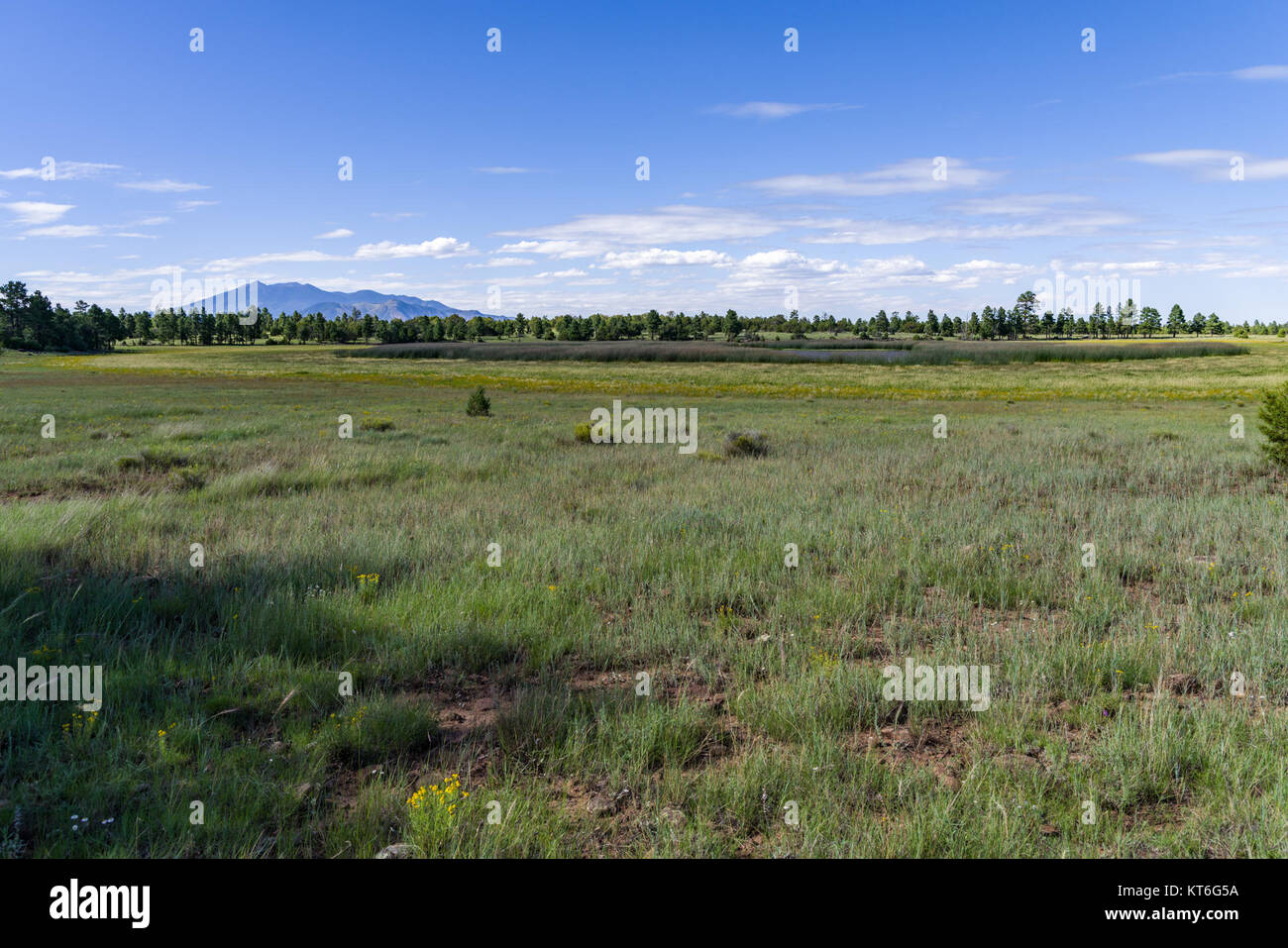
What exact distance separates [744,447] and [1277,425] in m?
12.0

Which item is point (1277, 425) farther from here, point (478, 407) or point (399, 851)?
point (478, 407)

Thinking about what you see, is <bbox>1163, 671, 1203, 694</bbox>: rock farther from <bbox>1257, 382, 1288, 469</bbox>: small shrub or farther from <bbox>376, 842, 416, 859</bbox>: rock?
<bbox>1257, 382, 1288, 469</bbox>: small shrub

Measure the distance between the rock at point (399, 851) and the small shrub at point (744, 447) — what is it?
16.6m

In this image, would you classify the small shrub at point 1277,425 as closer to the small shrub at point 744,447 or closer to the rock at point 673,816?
the small shrub at point 744,447

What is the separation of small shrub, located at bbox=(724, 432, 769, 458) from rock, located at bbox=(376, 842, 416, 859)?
16630mm

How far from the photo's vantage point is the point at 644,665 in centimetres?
636

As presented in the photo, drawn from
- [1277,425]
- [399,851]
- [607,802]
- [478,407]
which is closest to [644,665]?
[607,802]

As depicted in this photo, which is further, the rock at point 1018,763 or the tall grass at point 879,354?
the tall grass at point 879,354

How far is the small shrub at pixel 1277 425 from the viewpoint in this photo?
52.5 ft

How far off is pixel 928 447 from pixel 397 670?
1838 cm

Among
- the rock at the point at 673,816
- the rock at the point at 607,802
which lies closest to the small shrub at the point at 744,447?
the rock at the point at 607,802

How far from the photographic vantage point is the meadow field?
3.99 metres
